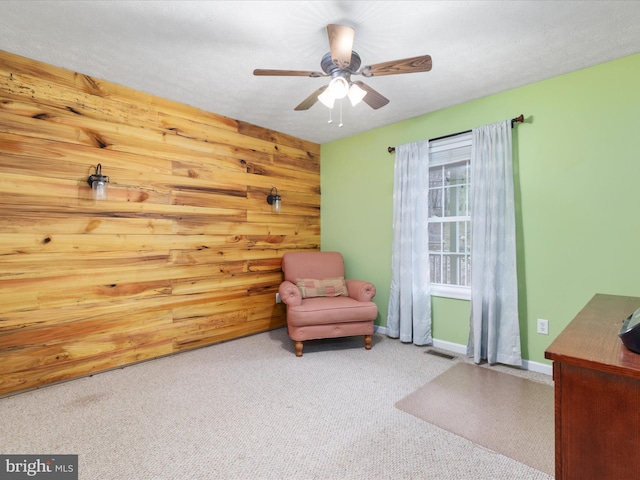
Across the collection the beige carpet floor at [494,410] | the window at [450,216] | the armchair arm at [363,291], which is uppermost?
the window at [450,216]

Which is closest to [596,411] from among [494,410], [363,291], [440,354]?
[494,410]

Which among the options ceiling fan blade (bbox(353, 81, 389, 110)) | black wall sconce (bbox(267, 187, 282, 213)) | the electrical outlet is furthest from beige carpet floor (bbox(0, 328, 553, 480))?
ceiling fan blade (bbox(353, 81, 389, 110))

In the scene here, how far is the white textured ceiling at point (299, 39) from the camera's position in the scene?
1.92m

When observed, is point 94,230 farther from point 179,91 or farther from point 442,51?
point 442,51

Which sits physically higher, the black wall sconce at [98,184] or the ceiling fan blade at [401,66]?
the ceiling fan blade at [401,66]

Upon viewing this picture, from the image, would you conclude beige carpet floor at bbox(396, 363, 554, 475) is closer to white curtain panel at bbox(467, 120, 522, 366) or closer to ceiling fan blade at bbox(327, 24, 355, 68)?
white curtain panel at bbox(467, 120, 522, 366)

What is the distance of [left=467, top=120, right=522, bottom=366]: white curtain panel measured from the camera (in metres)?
2.85

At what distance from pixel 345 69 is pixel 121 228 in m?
2.30

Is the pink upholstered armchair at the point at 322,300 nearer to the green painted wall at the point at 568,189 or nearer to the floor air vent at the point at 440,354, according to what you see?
the floor air vent at the point at 440,354

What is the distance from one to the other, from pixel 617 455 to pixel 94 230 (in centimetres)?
335

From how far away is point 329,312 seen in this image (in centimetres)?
319

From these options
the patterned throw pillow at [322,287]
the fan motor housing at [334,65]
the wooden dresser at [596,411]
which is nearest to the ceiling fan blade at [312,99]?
the fan motor housing at [334,65]

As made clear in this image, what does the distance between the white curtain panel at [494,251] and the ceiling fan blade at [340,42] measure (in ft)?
5.62

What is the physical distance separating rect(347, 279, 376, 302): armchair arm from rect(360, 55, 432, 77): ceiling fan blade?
2142 millimetres
